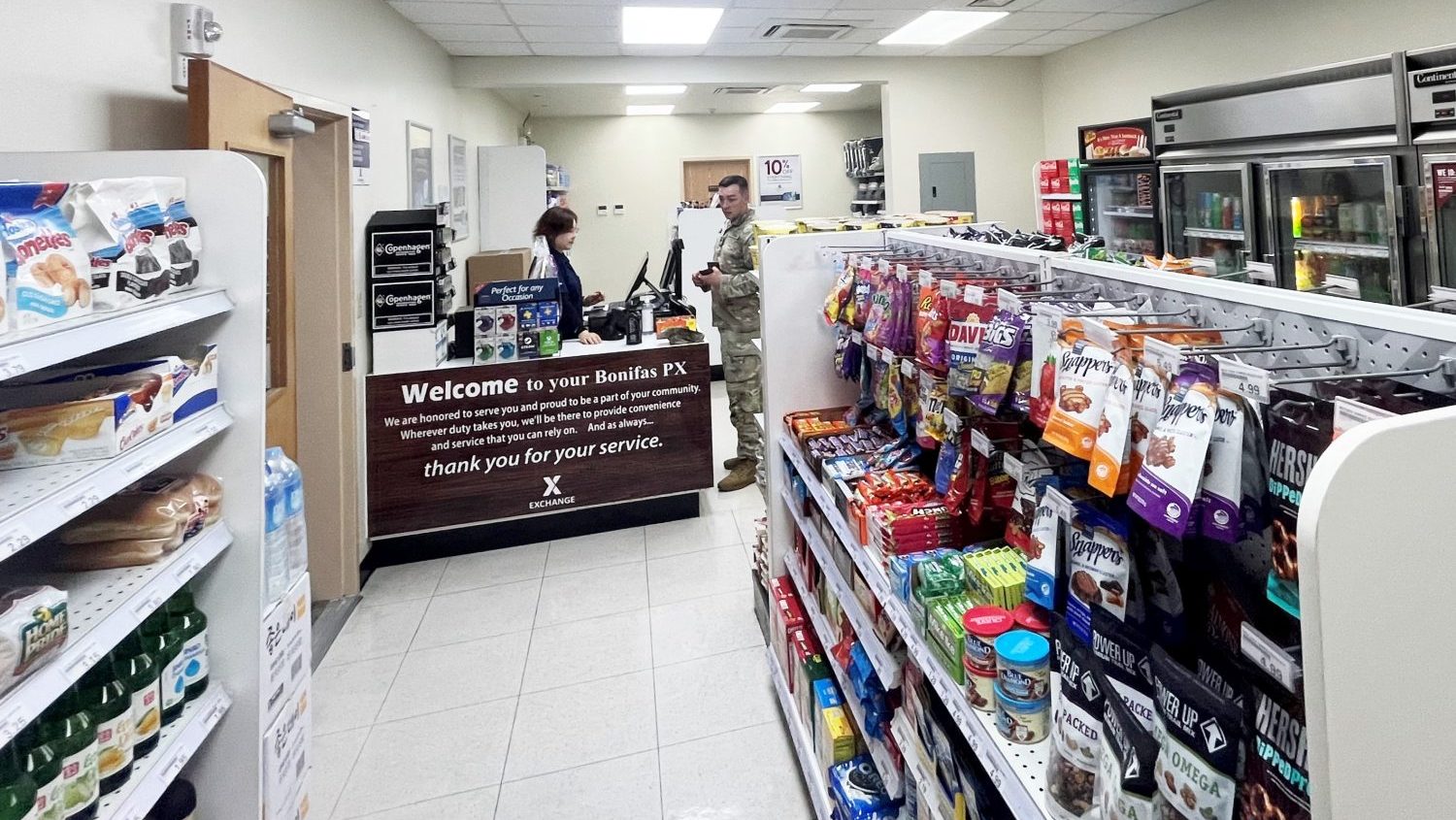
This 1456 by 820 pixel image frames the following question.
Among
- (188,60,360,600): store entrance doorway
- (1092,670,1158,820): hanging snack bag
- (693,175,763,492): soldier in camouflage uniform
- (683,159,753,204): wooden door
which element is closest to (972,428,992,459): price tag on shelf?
(1092,670,1158,820): hanging snack bag

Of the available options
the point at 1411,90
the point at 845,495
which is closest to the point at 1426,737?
the point at 845,495

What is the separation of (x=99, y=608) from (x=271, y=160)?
80.1 inches

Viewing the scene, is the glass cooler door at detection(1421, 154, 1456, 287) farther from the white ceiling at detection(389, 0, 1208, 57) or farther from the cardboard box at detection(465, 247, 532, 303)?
the cardboard box at detection(465, 247, 532, 303)

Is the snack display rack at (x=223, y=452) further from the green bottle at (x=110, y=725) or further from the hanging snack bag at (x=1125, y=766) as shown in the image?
the hanging snack bag at (x=1125, y=766)

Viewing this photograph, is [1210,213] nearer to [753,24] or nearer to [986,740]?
[753,24]

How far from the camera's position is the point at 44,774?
106cm

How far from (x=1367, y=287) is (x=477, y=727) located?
4280mm

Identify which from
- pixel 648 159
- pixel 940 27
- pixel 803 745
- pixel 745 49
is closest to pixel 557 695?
pixel 803 745

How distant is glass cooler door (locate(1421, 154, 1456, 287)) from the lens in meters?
2.86

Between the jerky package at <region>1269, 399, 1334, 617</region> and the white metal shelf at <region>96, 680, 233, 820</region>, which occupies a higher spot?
the jerky package at <region>1269, 399, 1334, 617</region>

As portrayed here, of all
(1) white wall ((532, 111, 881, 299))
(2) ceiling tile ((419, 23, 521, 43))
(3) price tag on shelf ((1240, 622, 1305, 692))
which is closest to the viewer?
(3) price tag on shelf ((1240, 622, 1305, 692))

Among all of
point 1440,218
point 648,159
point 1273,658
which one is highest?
point 648,159

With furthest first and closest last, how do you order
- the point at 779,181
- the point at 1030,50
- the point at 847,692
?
the point at 779,181 → the point at 1030,50 → the point at 847,692

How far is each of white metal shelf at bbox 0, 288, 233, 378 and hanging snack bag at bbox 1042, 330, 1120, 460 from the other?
1339 millimetres
